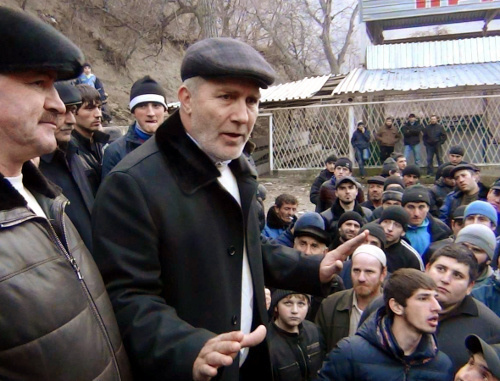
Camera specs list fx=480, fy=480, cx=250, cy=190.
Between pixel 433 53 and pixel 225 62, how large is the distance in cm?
1488

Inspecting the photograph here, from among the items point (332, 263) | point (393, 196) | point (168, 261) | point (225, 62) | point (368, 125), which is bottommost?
point (368, 125)

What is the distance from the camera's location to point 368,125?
13391 millimetres

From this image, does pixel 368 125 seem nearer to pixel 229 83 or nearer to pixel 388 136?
pixel 388 136

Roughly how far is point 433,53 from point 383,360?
47.0ft

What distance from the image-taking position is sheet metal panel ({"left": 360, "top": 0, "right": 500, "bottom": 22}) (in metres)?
15.5

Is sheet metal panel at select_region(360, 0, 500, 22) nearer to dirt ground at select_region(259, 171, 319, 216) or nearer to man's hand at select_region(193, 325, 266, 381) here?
dirt ground at select_region(259, 171, 319, 216)

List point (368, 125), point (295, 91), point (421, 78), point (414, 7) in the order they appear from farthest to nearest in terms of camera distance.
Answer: point (414, 7) → point (295, 91) → point (368, 125) → point (421, 78)

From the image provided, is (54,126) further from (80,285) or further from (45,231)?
(80,285)

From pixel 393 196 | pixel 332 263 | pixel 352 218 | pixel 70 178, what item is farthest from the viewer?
pixel 393 196

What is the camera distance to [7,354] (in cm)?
108

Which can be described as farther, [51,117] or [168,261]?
[168,261]

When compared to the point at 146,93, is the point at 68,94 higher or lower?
higher

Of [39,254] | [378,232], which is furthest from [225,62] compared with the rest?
[378,232]

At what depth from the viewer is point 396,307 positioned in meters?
2.35
